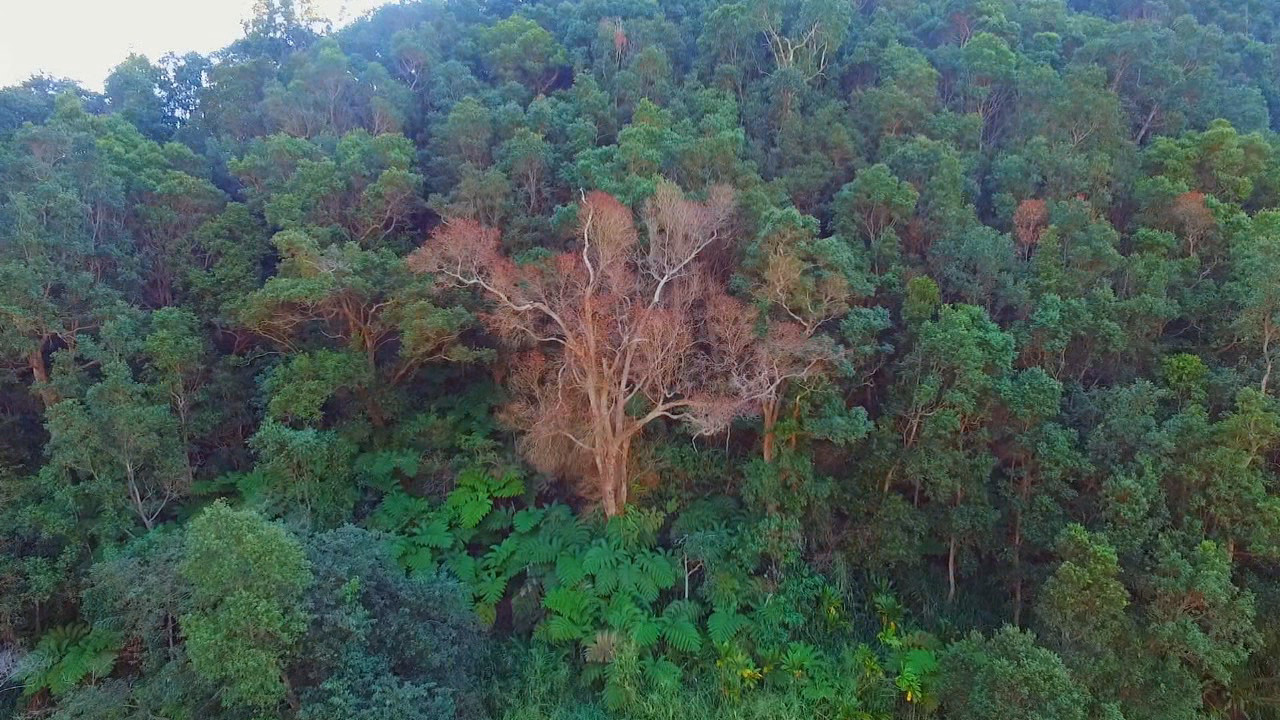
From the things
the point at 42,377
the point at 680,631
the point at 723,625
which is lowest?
the point at 723,625

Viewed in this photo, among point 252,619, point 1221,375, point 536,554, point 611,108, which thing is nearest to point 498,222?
point 611,108

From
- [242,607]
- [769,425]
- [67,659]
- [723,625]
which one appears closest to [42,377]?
[67,659]

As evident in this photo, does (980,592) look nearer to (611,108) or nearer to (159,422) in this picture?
(611,108)

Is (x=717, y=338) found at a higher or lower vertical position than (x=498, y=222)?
lower

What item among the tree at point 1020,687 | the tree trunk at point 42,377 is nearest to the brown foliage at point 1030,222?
the tree at point 1020,687

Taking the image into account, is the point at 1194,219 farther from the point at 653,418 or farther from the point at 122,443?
the point at 122,443

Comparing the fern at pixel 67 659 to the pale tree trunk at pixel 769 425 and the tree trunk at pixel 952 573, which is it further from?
the tree trunk at pixel 952 573

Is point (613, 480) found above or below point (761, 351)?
below
